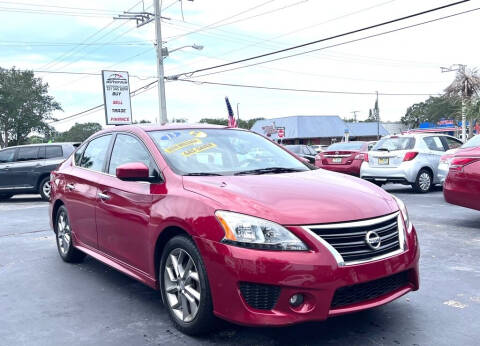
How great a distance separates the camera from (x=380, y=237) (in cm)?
325

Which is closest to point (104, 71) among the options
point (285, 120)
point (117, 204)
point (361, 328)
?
point (117, 204)

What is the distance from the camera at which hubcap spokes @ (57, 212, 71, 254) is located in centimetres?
574

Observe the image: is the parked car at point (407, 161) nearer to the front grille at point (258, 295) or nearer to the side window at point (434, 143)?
the side window at point (434, 143)

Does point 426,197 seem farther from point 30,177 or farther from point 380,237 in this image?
point 30,177

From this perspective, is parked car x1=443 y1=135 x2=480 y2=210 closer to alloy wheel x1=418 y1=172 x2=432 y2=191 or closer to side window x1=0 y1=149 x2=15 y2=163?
alloy wheel x1=418 y1=172 x2=432 y2=191

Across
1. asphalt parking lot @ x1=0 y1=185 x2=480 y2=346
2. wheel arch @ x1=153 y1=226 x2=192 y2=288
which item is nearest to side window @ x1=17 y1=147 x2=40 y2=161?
asphalt parking lot @ x1=0 y1=185 x2=480 y2=346

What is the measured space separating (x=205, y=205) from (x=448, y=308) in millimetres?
2166

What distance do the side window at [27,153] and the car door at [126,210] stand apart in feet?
36.0

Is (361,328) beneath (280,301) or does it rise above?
beneath

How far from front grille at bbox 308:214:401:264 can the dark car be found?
1274cm

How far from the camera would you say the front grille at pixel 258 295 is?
3.02 metres

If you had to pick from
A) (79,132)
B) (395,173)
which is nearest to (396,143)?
(395,173)

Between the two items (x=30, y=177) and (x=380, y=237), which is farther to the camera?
(x=30, y=177)

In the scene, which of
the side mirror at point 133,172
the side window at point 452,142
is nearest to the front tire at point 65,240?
the side mirror at point 133,172
